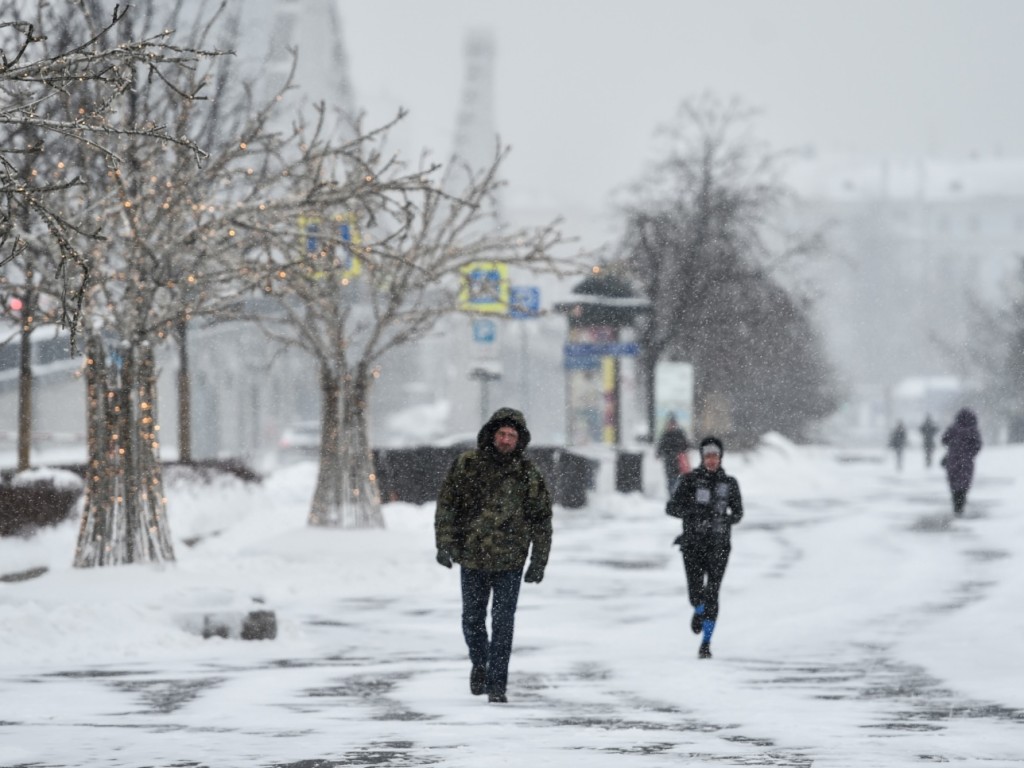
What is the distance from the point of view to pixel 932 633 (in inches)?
609

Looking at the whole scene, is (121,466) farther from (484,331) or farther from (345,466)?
(484,331)

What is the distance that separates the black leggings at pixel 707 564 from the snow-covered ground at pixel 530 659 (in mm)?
407

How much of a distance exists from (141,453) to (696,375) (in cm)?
3805

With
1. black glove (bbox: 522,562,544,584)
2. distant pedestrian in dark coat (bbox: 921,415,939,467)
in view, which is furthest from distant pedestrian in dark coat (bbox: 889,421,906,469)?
black glove (bbox: 522,562,544,584)

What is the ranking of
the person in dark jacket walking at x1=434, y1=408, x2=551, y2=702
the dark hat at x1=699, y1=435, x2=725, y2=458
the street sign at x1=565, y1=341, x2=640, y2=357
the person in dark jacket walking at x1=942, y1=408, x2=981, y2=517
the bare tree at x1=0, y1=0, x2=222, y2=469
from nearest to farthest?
the bare tree at x1=0, y1=0, x2=222, y2=469, the person in dark jacket walking at x1=434, y1=408, x2=551, y2=702, the dark hat at x1=699, y1=435, x2=725, y2=458, the person in dark jacket walking at x1=942, y1=408, x2=981, y2=517, the street sign at x1=565, y1=341, x2=640, y2=357

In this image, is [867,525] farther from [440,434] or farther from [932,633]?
[440,434]

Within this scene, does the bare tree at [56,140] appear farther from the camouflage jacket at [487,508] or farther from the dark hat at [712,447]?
the dark hat at [712,447]

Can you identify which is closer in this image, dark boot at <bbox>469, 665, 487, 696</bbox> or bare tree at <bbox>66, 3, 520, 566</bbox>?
dark boot at <bbox>469, 665, 487, 696</bbox>

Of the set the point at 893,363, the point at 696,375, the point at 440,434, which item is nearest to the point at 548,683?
the point at 696,375

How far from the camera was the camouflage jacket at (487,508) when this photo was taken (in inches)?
406

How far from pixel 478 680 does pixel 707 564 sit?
123 inches

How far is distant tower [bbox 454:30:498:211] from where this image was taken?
114188 mm

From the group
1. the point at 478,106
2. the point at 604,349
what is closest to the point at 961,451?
the point at 604,349

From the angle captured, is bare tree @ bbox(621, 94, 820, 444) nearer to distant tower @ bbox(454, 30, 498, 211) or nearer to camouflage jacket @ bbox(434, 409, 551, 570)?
camouflage jacket @ bbox(434, 409, 551, 570)
